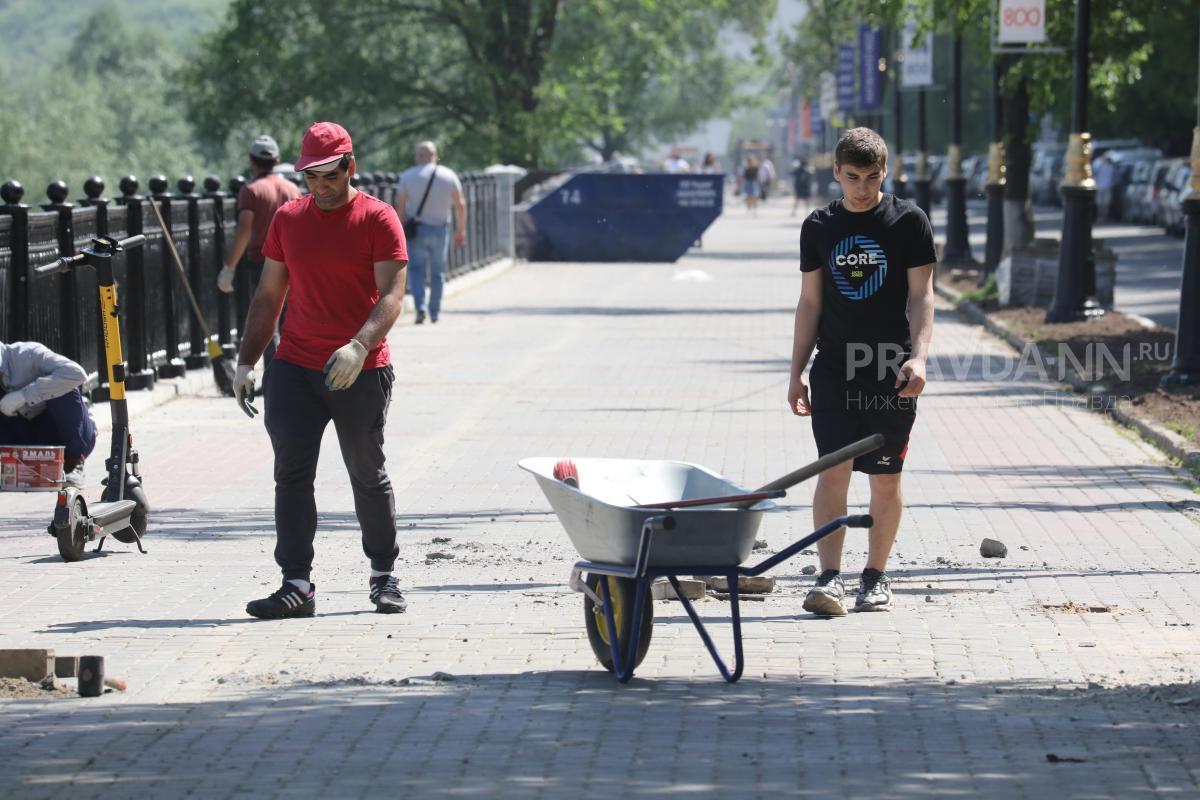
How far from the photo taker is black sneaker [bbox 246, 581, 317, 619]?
7754 mm

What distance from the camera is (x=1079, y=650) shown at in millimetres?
7227

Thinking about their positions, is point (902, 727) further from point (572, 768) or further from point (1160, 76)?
point (1160, 76)

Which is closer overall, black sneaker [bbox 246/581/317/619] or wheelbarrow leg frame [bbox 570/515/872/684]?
wheelbarrow leg frame [bbox 570/515/872/684]

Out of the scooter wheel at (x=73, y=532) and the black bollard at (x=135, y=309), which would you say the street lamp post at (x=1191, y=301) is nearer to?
the black bollard at (x=135, y=309)

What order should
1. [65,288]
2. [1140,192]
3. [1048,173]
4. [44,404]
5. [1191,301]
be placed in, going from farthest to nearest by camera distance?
1. [1048,173]
2. [1140,192]
3. [1191,301]
4. [65,288]
5. [44,404]

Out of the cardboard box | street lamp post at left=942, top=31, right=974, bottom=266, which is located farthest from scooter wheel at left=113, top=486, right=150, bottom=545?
street lamp post at left=942, top=31, right=974, bottom=266

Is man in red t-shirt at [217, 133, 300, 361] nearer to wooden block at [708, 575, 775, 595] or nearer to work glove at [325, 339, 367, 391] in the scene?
wooden block at [708, 575, 775, 595]

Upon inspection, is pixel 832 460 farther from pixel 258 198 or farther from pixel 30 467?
pixel 258 198

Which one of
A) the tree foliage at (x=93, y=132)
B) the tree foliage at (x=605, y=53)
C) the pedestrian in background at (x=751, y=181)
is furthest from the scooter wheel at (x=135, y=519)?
the tree foliage at (x=93, y=132)

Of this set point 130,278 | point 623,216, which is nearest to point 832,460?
point 130,278

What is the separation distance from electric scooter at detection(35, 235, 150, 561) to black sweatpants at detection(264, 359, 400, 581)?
1376 millimetres

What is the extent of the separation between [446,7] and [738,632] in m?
39.9

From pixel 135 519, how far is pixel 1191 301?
892 centimetres

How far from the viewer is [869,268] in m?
7.78
